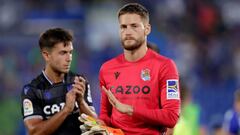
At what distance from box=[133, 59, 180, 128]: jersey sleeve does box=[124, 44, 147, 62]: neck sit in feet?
0.66

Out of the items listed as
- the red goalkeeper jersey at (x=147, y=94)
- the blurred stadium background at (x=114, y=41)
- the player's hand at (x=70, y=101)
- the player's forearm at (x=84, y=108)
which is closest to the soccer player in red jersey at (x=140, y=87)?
the red goalkeeper jersey at (x=147, y=94)

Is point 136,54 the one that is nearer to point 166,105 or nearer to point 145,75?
point 145,75

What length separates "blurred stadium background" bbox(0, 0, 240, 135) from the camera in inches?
516

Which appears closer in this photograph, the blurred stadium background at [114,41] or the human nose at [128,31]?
the human nose at [128,31]

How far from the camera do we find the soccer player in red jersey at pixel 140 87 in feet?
17.4

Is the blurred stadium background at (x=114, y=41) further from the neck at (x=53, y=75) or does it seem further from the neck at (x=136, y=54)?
the neck at (x=136, y=54)

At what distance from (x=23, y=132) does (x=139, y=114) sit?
711 cm

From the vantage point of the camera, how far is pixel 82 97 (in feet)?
18.1

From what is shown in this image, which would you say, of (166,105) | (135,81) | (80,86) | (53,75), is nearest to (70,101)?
(80,86)

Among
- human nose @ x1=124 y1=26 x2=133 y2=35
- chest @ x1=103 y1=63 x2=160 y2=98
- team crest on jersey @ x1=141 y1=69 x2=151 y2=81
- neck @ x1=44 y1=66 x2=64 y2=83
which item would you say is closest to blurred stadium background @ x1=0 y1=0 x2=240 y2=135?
Result: neck @ x1=44 y1=66 x2=64 y2=83

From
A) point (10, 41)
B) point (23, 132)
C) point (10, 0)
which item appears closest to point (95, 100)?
point (23, 132)

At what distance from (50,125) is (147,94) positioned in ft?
2.47

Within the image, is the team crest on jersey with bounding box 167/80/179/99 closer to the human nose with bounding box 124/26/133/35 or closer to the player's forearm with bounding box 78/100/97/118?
the human nose with bounding box 124/26/133/35

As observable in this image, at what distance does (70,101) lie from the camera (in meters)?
5.45
